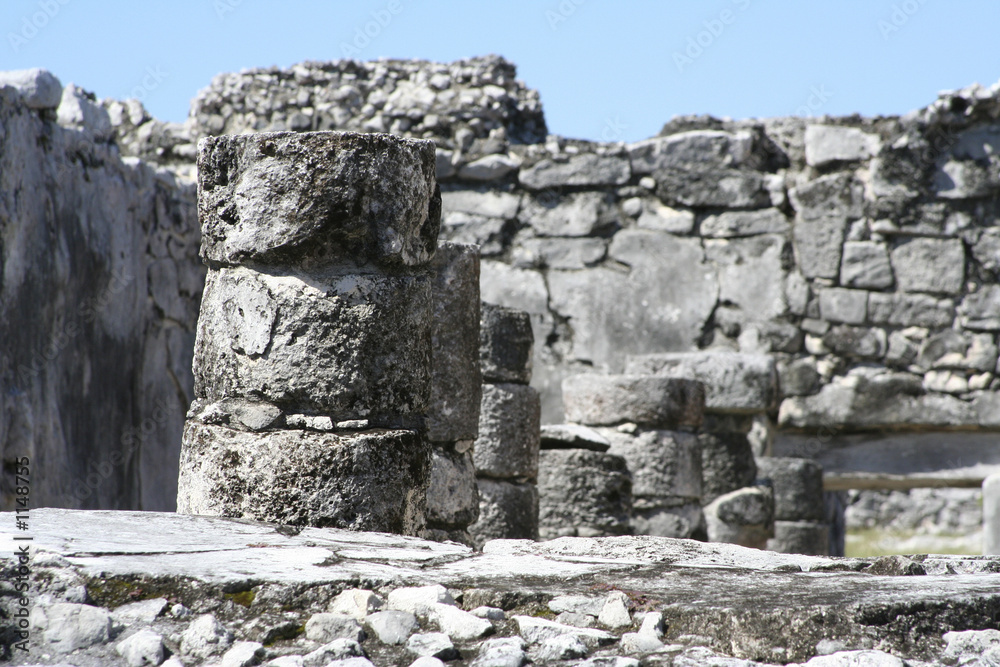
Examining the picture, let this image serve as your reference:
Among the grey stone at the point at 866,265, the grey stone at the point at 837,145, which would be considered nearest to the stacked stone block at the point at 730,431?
the grey stone at the point at 866,265

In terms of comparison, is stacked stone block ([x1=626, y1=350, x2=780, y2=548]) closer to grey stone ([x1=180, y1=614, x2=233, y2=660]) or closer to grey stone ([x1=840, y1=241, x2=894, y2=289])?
grey stone ([x1=840, y1=241, x2=894, y2=289])

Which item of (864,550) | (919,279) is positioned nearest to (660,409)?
(919,279)

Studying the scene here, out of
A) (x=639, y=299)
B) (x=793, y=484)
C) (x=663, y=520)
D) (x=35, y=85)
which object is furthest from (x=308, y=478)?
(x=793, y=484)

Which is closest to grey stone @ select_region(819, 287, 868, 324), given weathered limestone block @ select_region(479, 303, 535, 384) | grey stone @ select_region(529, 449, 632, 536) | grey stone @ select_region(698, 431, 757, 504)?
grey stone @ select_region(698, 431, 757, 504)

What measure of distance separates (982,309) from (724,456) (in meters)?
2.49

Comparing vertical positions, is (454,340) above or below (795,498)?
above

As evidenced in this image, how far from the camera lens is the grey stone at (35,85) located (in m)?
5.02

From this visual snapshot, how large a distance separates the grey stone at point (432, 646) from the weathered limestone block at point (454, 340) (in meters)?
3.09

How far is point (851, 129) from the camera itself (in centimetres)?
930

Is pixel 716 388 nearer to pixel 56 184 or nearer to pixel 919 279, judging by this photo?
pixel 919 279

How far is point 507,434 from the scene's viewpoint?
21.5ft

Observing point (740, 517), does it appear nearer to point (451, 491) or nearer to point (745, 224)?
point (745, 224)

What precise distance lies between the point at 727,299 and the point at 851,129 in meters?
1.76

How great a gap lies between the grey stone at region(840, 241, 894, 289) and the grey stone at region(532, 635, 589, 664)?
7618 mm
